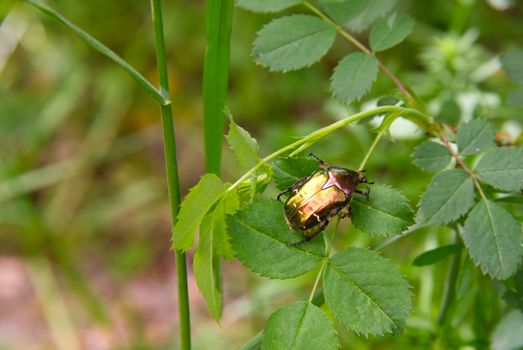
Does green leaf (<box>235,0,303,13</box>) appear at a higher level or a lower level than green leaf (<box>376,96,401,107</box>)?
higher

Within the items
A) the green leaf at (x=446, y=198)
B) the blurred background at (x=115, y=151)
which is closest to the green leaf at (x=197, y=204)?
the green leaf at (x=446, y=198)

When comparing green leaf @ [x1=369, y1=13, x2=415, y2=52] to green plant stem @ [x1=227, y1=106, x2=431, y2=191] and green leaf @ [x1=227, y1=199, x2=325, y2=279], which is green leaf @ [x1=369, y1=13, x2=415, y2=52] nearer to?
green plant stem @ [x1=227, y1=106, x2=431, y2=191]

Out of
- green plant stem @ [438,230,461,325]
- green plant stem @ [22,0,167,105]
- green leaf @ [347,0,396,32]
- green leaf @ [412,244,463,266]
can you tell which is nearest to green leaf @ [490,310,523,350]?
green plant stem @ [438,230,461,325]

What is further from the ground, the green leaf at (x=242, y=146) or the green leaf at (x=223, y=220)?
the green leaf at (x=242, y=146)

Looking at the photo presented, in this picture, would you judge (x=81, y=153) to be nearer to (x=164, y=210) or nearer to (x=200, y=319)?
(x=164, y=210)

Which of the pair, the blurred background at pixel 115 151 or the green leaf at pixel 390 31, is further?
the blurred background at pixel 115 151

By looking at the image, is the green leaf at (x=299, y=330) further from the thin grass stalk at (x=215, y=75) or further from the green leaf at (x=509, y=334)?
the green leaf at (x=509, y=334)

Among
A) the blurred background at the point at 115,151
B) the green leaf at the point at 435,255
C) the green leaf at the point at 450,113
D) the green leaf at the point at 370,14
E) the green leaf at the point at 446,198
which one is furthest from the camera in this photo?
the blurred background at the point at 115,151
